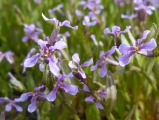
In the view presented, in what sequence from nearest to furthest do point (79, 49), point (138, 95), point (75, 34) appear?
point (138, 95) < point (79, 49) < point (75, 34)

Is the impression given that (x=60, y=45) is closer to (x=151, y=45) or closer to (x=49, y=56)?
(x=49, y=56)

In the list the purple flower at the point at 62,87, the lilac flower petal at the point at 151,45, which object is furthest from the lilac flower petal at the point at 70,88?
the lilac flower petal at the point at 151,45

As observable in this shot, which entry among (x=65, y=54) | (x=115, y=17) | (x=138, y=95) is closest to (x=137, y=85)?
(x=138, y=95)

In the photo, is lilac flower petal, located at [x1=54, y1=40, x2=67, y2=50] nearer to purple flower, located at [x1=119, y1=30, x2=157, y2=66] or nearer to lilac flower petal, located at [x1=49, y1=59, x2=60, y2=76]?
lilac flower petal, located at [x1=49, y1=59, x2=60, y2=76]

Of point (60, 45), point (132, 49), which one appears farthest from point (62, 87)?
point (132, 49)

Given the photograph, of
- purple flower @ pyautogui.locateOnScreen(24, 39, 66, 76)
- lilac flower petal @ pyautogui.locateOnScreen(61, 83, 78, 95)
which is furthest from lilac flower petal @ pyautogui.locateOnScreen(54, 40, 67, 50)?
lilac flower petal @ pyautogui.locateOnScreen(61, 83, 78, 95)

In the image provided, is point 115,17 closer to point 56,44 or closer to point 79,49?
point 79,49

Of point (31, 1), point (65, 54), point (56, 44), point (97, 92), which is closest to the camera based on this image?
point (56, 44)

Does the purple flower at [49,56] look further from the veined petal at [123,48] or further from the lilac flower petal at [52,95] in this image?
the veined petal at [123,48]
